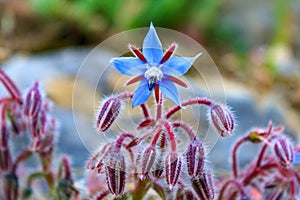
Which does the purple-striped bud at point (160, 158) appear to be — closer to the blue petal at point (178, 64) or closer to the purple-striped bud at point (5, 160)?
the blue petal at point (178, 64)

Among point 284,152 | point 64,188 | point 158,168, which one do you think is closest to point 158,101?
point 158,168

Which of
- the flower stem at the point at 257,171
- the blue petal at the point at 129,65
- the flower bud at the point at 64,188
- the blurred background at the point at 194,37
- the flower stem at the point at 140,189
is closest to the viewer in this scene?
the blue petal at the point at 129,65

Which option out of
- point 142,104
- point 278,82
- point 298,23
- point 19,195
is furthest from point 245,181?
point 298,23

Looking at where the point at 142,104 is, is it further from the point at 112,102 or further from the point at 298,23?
the point at 298,23

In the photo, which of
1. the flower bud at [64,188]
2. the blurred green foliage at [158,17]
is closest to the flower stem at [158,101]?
the flower bud at [64,188]

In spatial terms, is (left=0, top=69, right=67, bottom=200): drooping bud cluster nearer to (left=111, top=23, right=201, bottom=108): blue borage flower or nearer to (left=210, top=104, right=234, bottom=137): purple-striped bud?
(left=111, top=23, right=201, bottom=108): blue borage flower

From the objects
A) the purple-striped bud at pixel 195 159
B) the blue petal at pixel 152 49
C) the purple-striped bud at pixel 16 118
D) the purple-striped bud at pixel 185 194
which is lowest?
the purple-striped bud at pixel 185 194

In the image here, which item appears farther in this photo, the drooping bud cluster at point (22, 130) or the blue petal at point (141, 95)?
the drooping bud cluster at point (22, 130)
